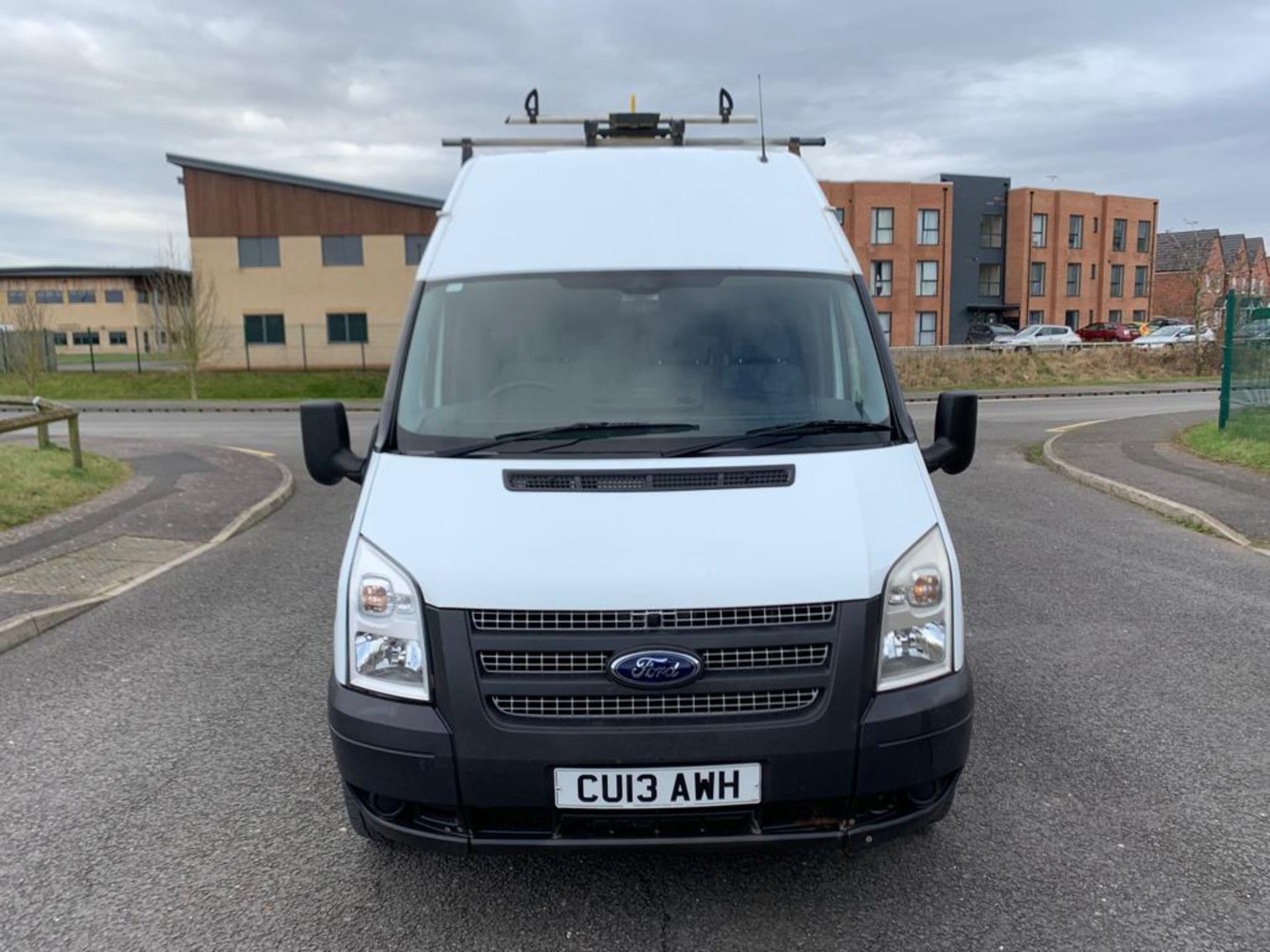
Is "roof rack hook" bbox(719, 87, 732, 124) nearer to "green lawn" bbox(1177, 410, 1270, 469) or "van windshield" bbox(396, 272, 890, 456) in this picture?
"van windshield" bbox(396, 272, 890, 456)

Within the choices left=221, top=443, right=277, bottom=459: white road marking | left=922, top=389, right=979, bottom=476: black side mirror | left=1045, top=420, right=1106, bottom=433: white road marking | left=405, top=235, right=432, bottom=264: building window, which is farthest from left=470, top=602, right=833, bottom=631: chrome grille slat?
left=405, top=235, right=432, bottom=264: building window

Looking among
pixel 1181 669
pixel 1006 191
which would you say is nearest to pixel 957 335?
pixel 1006 191

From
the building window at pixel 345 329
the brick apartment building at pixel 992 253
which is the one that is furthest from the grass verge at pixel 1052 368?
the building window at pixel 345 329

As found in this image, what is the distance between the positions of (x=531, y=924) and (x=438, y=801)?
0.58 metres

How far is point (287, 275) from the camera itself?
44219 mm

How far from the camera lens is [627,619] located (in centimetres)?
272

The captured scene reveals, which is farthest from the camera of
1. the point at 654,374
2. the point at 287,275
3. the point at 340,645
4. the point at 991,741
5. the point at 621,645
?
the point at 287,275

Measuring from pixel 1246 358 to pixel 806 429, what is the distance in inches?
508

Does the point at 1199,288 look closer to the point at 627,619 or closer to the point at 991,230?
the point at 991,230

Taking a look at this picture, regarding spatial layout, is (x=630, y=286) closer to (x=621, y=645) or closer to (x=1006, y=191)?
(x=621, y=645)

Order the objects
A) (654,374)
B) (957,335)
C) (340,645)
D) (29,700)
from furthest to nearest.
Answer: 1. (957,335)
2. (29,700)
3. (654,374)
4. (340,645)

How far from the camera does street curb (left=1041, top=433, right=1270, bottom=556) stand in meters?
8.50

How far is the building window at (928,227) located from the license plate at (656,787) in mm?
61219

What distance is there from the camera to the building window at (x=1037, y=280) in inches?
2474
